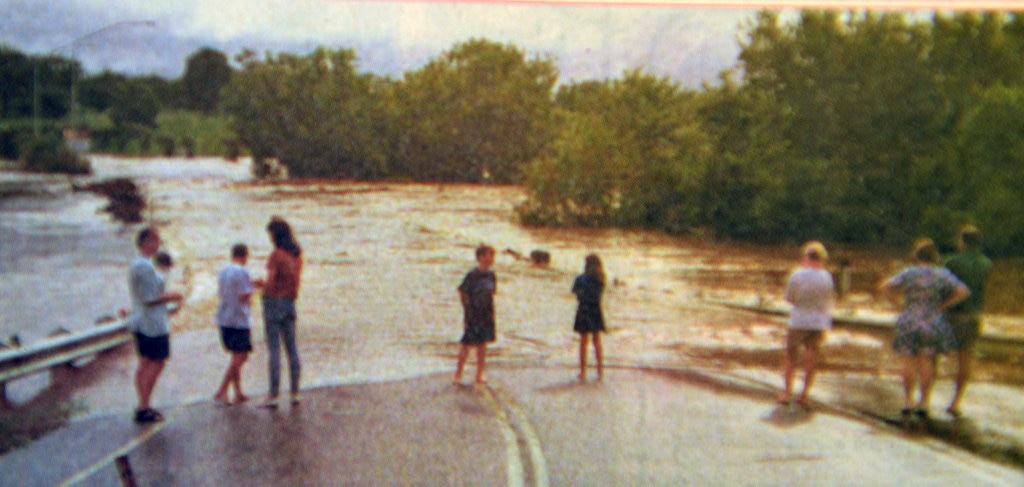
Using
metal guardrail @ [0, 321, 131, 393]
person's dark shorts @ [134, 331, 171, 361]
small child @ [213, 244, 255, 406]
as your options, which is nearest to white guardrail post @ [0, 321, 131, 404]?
metal guardrail @ [0, 321, 131, 393]

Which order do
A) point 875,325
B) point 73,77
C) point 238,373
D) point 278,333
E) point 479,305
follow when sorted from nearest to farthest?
point 238,373, point 278,333, point 73,77, point 479,305, point 875,325

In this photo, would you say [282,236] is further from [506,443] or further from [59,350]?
[506,443]

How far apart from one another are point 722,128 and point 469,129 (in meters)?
2.09

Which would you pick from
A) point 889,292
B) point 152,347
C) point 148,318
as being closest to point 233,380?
point 152,347

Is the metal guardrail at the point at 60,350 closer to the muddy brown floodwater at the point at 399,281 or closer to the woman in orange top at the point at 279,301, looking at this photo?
the muddy brown floodwater at the point at 399,281

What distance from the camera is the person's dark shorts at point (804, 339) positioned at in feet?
22.4

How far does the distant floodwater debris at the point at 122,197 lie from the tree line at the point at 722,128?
1.72 ft

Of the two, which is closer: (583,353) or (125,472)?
(125,472)

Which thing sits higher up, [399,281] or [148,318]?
[399,281]

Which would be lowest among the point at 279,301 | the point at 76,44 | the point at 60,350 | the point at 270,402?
the point at 270,402

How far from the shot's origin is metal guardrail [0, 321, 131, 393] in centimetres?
605

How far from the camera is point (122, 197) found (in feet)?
22.2

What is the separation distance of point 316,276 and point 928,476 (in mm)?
4135

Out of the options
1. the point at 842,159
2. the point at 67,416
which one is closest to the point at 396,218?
the point at 67,416
